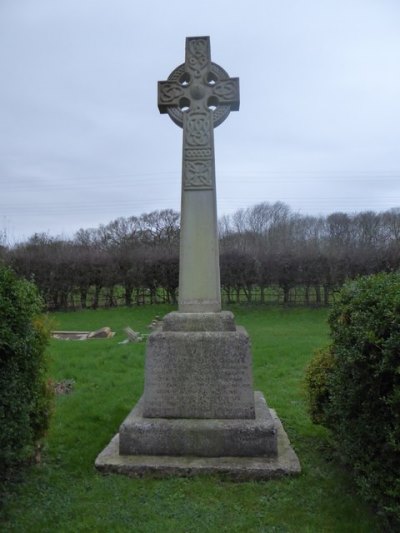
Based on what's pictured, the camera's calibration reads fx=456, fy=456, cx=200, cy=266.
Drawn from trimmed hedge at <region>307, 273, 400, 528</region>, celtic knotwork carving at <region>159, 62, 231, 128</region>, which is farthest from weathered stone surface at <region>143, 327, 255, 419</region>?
celtic knotwork carving at <region>159, 62, 231, 128</region>

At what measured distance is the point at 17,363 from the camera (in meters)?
3.36

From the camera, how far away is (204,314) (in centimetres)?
441

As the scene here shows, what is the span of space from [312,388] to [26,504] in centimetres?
273

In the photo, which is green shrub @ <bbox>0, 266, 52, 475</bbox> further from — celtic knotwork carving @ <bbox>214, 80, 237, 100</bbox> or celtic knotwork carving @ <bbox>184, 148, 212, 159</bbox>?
celtic knotwork carving @ <bbox>214, 80, 237, 100</bbox>

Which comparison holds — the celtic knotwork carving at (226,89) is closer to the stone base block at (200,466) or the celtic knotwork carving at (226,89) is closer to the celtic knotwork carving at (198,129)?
the celtic knotwork carving at (198,129)

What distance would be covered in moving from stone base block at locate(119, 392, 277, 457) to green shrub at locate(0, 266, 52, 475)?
92 centimetres

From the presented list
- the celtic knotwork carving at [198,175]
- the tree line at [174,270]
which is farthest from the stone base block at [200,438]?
the tree line at [174,270]

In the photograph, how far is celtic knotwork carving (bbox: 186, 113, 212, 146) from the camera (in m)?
4.76

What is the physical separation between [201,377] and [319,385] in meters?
1.18

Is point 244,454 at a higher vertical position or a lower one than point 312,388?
lower

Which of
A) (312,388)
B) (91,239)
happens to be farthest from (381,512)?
(91,239)

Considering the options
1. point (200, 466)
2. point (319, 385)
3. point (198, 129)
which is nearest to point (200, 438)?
point (200, 466)

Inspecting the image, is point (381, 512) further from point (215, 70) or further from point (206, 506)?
point (215, 70)

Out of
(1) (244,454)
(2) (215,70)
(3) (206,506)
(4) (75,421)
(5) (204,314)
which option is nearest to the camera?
(3) (206,506)
